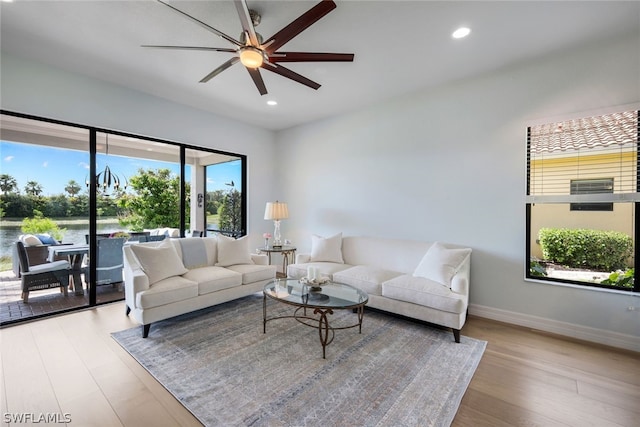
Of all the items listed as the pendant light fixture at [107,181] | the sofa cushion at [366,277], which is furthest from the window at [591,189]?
the pendant light fixture at [107,181]

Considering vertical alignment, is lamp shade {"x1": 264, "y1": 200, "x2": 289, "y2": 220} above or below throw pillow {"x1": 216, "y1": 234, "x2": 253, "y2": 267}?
above

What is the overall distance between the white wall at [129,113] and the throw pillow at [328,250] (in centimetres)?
171

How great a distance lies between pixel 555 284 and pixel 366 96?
3.31 meters

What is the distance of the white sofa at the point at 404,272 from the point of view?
2.83 m

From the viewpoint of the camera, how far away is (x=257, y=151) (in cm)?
559

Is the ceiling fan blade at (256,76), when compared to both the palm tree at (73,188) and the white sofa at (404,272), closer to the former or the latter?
the white sofa at (404,272)

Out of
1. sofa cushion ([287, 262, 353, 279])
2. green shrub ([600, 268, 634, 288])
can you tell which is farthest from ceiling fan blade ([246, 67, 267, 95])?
green shrub ([600, 268, 634, 288])

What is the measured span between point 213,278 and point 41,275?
2102 mm

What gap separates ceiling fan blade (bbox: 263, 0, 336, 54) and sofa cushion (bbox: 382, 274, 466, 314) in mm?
2636

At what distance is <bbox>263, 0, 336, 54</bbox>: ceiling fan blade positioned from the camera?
5.87ft

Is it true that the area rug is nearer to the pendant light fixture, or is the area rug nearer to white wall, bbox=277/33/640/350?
white wall, bbox=277/33/640/350

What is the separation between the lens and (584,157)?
2.90 m

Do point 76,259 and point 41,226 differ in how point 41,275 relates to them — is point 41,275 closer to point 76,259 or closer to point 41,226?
point 76,259

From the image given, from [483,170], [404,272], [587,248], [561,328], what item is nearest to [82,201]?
[404,272]
